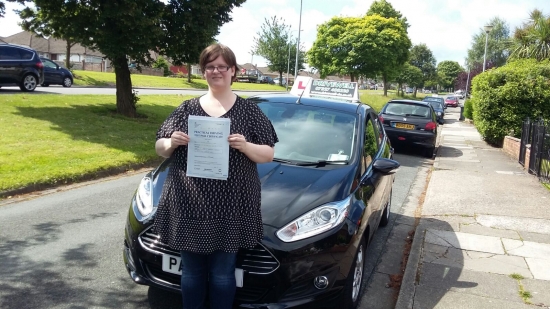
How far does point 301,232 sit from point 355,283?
0.83 meters

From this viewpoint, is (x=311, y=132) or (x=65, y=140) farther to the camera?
(x=65, y=140)

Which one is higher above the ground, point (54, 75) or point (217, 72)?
point (54, 75)

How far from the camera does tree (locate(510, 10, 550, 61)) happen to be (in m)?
20.6

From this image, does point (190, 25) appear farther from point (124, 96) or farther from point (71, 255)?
point (71, 255)

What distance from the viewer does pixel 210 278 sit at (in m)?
2.82

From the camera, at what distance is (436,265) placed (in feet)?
15.3

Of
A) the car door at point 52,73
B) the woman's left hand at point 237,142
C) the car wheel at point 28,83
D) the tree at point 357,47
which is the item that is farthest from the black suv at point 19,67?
the tree at point 357,47

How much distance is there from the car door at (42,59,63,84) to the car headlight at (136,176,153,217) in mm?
22737

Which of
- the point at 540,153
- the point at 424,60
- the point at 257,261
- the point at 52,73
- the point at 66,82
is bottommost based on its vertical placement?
the point at 257,261

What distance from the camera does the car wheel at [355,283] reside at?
3475 millimetres

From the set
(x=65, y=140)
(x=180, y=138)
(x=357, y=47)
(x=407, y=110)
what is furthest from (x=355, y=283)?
(x=357, y=47)

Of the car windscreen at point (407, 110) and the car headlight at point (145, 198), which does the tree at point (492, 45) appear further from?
the car headlight at point (145, 198)

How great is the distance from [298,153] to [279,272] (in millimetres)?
1610

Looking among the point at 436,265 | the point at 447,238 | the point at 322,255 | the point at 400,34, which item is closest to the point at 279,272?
the point at 322,255
